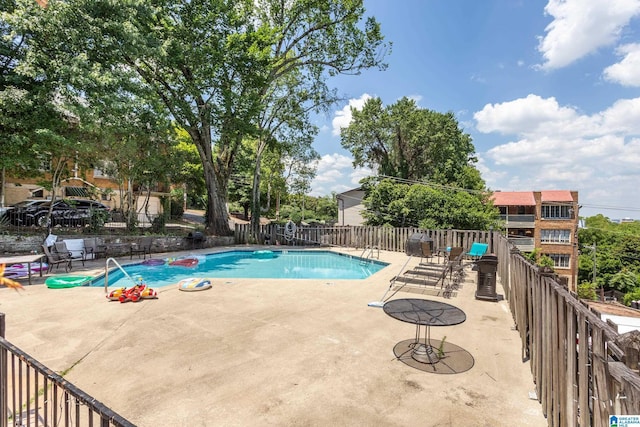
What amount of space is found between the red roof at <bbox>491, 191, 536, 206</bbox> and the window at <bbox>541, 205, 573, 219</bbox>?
1.21 m

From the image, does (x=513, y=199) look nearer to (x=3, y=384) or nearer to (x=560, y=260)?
(x=560, y=260)

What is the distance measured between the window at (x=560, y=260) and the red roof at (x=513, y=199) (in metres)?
5.60

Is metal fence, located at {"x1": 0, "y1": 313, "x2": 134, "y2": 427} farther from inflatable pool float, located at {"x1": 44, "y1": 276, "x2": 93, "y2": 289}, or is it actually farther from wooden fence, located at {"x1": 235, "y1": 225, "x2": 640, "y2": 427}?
inflatable pool float, located at {"x1": 44, "y1": 276, "x2": 93, "y2": 289}

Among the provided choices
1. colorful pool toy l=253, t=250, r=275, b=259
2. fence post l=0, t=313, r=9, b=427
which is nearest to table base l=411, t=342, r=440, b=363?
fence post l=0, t=313, r=9, b=427

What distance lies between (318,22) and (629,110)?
656 inches

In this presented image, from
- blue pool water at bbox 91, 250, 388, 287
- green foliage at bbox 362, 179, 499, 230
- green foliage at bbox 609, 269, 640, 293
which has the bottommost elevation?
green foliage at bbox 609, 269, 640, 293

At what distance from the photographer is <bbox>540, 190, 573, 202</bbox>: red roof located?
30.3 meters

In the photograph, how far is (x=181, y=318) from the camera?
5348mm

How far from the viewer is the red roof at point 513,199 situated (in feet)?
105

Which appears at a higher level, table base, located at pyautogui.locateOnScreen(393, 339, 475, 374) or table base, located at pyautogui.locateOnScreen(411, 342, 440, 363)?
table base, located at pyautogui.locateOnScreen(411, 342, 440, 363)

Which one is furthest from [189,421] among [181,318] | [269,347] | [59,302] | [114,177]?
[114,177]

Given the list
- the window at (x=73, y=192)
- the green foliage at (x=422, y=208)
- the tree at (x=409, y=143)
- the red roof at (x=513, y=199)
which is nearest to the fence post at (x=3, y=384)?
the green foliage at (x=422, y=208)

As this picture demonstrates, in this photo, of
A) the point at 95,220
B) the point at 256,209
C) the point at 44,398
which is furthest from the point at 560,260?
the point at 44,398

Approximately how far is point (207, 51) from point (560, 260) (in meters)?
35.9
